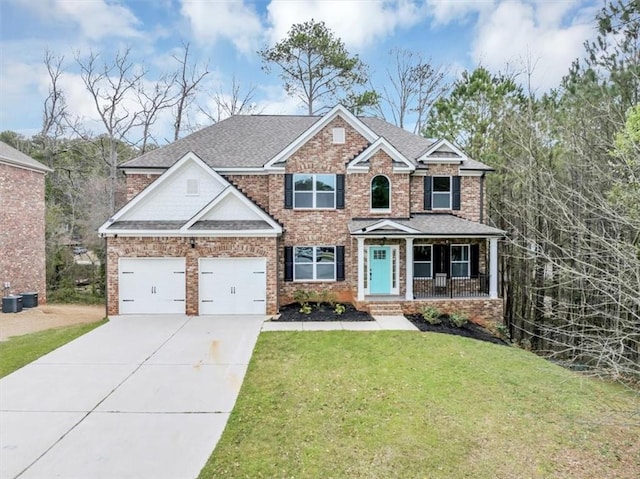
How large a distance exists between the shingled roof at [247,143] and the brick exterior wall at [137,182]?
43 cm

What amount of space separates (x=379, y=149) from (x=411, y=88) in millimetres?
15767

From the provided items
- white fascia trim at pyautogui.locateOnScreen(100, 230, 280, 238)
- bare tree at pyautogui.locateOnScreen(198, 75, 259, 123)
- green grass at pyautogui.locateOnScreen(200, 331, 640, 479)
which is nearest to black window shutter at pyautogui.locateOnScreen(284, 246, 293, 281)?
white fascia trim at pyautogui.locateOnScreen(100, 230, 280, 238)

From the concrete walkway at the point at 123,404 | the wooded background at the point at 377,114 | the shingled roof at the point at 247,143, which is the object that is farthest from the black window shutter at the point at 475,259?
the concrete walkway at the point at 123,404

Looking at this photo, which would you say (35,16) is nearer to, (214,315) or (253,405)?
(214,315)

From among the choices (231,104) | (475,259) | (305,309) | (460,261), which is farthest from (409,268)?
(231,104)

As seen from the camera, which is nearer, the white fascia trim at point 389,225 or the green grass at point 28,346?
the green grass at point 28,346

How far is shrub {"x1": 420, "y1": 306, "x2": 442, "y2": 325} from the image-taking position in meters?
13.0

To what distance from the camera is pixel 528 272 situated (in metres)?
14.2

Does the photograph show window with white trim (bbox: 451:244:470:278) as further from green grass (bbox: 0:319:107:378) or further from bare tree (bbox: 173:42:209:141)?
bare tree (bbox: 173:42:209:141)

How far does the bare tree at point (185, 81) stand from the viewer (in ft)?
85.7

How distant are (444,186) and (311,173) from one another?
19.5 feet

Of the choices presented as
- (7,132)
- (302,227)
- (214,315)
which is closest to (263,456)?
(214,315)

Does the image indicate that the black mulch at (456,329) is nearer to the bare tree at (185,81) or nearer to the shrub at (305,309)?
the shrub at (305,309)

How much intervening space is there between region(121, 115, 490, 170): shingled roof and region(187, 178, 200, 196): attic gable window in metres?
1.19
